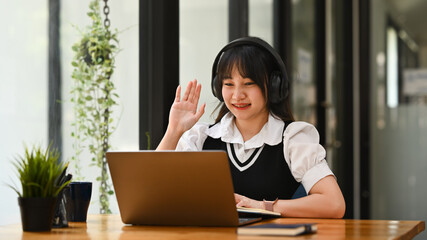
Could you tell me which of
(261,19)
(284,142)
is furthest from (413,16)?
(284,142)

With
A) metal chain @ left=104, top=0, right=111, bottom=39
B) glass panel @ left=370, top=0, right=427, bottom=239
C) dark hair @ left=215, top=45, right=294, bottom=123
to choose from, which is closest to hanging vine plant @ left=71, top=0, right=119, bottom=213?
metal chain @ left=104, top=0, right=111, bottom=39

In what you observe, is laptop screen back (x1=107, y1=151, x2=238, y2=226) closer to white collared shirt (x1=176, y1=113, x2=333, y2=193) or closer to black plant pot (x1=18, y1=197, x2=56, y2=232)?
black plant pot (x1=18, y1=197, x2=56, y2=232)

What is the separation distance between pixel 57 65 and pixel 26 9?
241mm

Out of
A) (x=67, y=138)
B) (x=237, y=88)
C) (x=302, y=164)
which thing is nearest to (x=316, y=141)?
(x=302, y=164)

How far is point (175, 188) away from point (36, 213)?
0.35 meters

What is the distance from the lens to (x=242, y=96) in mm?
2283

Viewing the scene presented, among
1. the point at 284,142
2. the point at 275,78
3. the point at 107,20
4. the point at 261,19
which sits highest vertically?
the point at 261,19

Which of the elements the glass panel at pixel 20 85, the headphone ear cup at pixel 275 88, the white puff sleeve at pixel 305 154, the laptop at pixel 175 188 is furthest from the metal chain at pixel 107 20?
the laptop at pixel 175 188

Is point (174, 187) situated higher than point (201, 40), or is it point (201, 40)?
point (201, 40)

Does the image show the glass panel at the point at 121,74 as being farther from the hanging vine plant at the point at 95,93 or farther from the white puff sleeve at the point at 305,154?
the white puff sleeve at the point at 305,154

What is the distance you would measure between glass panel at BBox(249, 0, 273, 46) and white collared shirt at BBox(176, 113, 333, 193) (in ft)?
5.56

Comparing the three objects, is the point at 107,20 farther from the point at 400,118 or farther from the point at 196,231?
the point at 400,118

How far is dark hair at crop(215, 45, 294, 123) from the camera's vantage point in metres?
2.29

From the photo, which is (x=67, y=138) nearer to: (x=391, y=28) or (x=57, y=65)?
(x=57, y=65)
